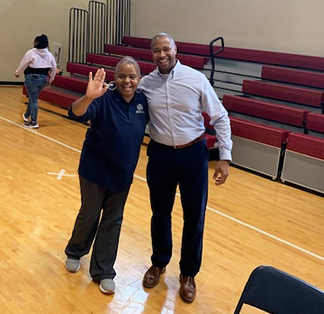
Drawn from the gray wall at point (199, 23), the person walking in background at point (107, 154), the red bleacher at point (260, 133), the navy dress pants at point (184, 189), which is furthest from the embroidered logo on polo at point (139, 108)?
the gray wall at point (199, 23)

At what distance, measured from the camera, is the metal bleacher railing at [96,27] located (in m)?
11.4

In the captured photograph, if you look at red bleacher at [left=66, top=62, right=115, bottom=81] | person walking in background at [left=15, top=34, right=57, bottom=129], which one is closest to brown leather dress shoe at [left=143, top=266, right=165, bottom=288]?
person walking in background at [left=15, top=34, right=57, bottom=129]

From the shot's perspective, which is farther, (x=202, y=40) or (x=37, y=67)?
(x=202, y=40)

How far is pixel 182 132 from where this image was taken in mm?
2541

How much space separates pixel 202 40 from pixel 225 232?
6.50 m

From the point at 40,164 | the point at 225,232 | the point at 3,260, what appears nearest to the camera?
the point at 3,260

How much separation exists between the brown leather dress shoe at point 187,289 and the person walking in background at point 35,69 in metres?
4.89

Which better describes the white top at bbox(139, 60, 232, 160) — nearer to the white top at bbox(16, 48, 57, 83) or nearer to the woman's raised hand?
the woman's raised hand

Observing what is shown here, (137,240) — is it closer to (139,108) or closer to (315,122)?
(139,108)

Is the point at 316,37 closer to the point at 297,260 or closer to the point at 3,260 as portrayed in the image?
the point at 297,260

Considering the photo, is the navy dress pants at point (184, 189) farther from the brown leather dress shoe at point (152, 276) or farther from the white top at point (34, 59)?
the white top at point (34, 59)

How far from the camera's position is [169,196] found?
272 cm

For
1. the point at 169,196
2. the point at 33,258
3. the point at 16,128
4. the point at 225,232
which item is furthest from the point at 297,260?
the point at 16,128

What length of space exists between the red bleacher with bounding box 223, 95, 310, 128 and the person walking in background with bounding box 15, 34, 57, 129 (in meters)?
2.74
